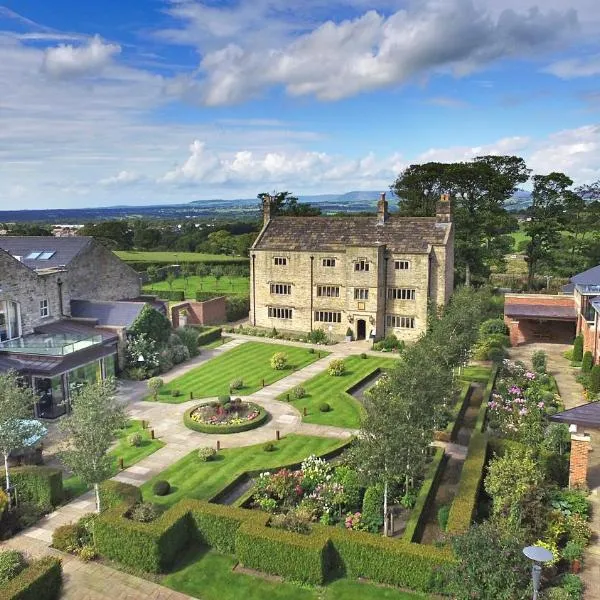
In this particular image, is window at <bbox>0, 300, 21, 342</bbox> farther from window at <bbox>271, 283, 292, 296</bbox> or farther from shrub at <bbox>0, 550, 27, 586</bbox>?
window at <bbox>271, 283, 292, 296</bbox>

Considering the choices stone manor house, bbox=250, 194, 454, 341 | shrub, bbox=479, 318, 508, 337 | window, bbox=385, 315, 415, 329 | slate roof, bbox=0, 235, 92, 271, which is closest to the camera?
slate roof, bbox=0, 235, 92, 271

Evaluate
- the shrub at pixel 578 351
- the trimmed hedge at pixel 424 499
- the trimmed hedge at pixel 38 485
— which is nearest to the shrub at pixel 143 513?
the trimmed hedge at pixel 38 485

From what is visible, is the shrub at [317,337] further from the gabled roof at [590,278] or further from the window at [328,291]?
the gabled roof at [590,278]

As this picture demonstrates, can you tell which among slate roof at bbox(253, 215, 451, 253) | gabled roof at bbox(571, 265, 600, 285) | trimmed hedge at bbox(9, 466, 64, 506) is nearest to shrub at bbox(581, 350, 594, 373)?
gabled roof at bbox(571, 265, 600, 285)

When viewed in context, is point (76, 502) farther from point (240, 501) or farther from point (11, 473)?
point (240, 501)

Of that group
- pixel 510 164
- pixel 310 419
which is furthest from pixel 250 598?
pixel 510 164

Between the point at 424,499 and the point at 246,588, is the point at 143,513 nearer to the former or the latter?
the point at 246,588
